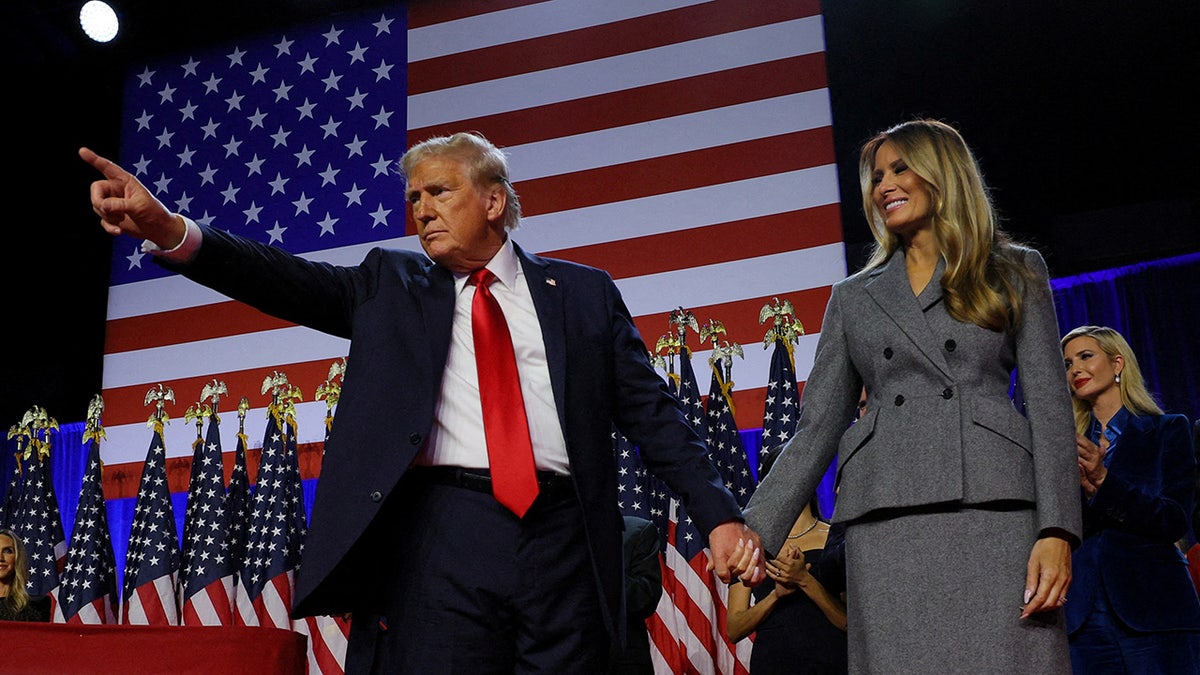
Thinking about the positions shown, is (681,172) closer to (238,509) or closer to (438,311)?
(238,509)

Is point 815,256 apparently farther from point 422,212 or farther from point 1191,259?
point 422,212

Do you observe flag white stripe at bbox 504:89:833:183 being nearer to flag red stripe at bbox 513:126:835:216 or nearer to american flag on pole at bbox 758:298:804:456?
flag red stripe at bbox 513:126:835:216

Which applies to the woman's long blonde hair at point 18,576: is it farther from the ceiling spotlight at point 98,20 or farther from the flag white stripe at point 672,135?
the ceiling spotlight at point 98,20

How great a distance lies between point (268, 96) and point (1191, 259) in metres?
5.67

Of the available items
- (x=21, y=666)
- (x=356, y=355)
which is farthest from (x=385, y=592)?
(x=21, y=666)

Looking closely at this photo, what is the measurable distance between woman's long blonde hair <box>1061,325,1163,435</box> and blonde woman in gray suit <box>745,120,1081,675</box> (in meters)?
1.32

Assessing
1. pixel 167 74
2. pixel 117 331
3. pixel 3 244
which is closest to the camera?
pixel 117 331

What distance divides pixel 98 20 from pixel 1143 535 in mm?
6896

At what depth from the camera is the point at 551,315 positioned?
2104 mm

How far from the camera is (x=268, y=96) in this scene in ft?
24.3

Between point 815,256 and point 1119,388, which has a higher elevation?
point 815,256

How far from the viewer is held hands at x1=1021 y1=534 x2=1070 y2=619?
1673mm

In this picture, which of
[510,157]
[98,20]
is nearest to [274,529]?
[510,157]

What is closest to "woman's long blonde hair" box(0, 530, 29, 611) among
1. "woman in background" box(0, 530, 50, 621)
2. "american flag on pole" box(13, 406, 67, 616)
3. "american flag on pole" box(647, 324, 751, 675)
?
"woman in background" box(0, 530, 50, 621)
